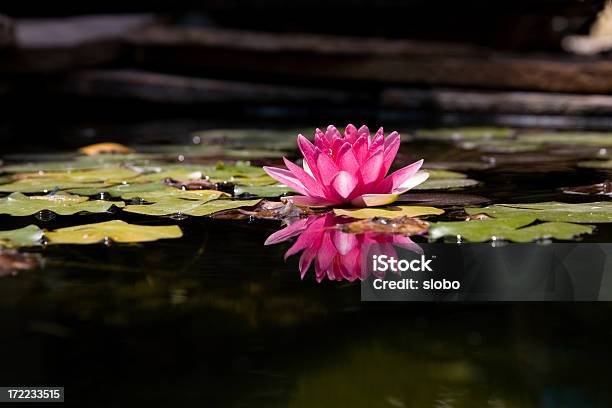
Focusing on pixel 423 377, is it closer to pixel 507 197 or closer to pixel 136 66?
pixel 507 197

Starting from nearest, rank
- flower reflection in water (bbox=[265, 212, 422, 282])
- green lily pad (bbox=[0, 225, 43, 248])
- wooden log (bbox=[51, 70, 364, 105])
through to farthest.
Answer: flower reflection in water (bbox=[265, 212, 422, 282]) < green lily pad (bbox=[0, 225, 43, 248]) < wooden log (bbox=[51, 70, 364, 105])

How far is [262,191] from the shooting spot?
1.72 metres

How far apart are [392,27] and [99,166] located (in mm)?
3234

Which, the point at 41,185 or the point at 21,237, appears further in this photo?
the point at 41,185

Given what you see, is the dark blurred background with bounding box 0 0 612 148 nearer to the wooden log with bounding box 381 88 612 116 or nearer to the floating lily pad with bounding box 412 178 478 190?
the wooden log with bounding box 381 88 612 116

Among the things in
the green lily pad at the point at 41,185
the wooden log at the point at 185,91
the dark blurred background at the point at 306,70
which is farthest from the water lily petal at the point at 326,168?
the wooden log at the point at 185,91

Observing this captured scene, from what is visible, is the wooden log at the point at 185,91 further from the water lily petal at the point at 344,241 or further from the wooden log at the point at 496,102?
the water lily petal at the point at 344,241

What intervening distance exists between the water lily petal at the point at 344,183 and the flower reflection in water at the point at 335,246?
6 centimetres

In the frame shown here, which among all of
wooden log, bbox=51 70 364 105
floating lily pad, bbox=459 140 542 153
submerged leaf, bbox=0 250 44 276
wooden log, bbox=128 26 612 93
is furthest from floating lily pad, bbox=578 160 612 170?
wooden log, bbox=51 70 364 105

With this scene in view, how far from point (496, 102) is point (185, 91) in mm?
1762

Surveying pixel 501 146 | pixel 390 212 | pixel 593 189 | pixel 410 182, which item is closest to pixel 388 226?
pixel 390 212

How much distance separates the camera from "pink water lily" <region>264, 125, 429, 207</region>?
4.62 ft

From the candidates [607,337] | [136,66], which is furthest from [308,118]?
[607,337]

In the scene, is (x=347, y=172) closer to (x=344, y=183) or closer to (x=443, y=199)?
(x=344, y=183)
